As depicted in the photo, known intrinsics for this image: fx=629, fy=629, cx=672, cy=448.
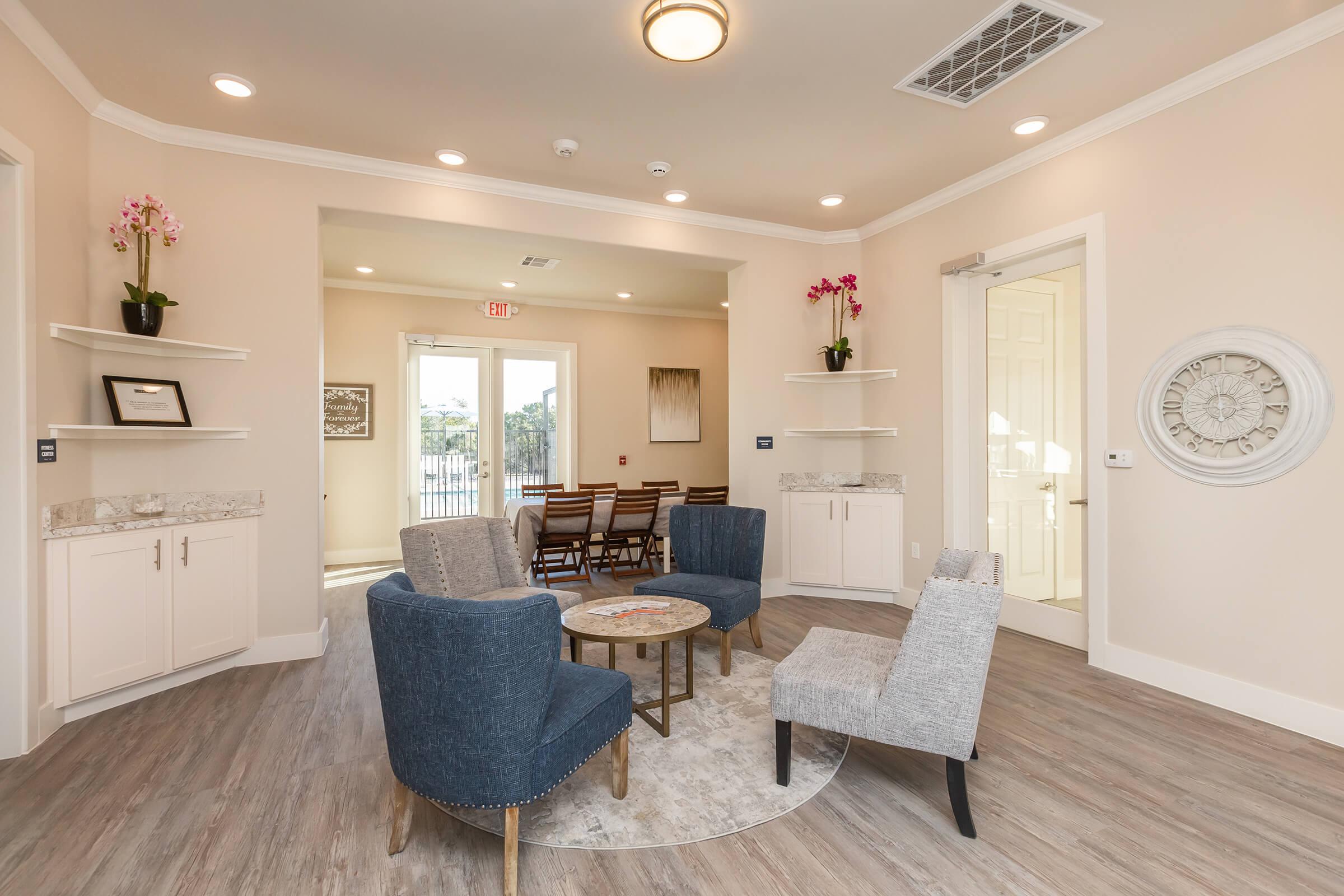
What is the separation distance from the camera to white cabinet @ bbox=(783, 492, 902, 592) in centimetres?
489

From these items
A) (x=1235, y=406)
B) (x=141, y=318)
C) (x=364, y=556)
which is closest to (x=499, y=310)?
(x=364, y=556)

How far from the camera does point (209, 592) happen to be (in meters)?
3.37

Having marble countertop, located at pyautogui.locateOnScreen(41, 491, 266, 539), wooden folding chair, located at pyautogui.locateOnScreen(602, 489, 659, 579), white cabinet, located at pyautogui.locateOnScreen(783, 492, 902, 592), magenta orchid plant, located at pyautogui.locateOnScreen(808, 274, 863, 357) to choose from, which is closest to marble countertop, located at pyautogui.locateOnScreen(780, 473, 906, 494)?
white cabinet, located at pyautogui.locateOnScreen(783, 492, 902, 592)

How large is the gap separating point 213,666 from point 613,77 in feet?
12.4

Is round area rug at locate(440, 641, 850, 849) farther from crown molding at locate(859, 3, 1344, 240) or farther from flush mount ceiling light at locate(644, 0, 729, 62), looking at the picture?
crown molding at locate(859, 3, 1344, 240)

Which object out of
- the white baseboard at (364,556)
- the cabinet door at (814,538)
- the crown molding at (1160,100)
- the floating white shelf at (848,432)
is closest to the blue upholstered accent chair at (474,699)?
the cabinet door at (814,538)

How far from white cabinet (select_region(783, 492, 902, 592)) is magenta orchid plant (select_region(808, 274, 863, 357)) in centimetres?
119

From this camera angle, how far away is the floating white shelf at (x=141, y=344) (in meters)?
2.88

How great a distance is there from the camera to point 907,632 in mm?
2066

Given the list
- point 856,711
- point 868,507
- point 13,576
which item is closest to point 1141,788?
point 856,711

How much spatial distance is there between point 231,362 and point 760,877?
12.1 feet

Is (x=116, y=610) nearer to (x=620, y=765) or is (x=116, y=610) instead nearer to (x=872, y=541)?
(x=620, y=765)

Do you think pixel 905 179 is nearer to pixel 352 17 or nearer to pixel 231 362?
pixel 352 17

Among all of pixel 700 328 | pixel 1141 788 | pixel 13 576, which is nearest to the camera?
pixel 1141 788
